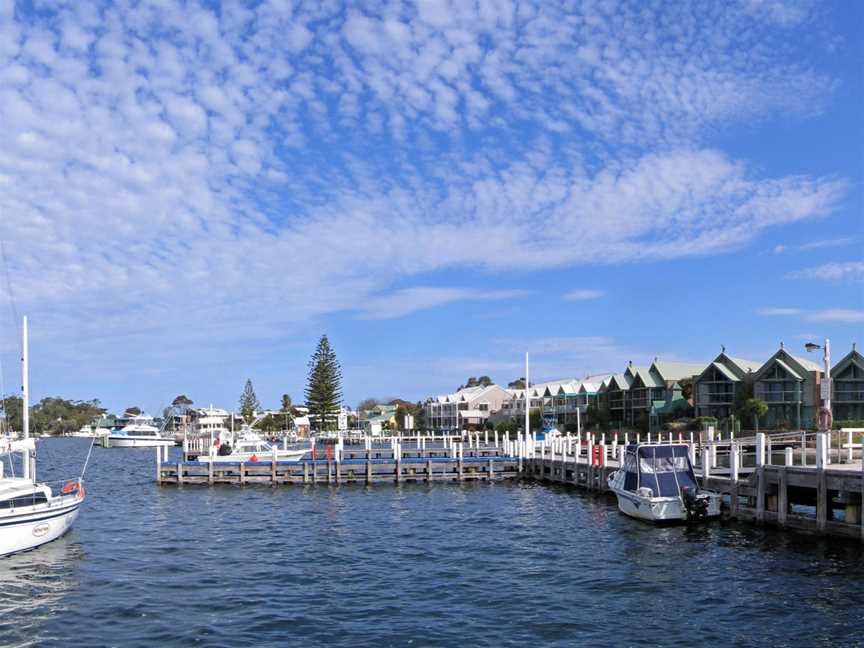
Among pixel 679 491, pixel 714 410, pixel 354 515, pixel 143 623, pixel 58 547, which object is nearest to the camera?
pixel 143 623

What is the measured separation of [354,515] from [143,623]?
19.5 meters

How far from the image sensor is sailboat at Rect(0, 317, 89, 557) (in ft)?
87.9

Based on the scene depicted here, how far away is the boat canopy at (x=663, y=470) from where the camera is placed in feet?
108

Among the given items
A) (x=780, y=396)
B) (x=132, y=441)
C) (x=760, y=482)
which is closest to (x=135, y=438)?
(x=132, y=441)

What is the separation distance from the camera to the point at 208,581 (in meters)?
23.2

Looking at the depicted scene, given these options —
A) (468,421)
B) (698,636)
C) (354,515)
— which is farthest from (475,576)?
(468,421)

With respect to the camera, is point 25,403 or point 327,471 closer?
point 25,403

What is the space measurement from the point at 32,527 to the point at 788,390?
76.7m

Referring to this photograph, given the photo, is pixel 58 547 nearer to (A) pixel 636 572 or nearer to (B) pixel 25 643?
(B) pixel 25 643

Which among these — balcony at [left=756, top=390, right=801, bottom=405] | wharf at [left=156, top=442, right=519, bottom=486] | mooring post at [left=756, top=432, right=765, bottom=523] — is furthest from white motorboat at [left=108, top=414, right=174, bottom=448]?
mooring post at [left=756, top=432, right=765, bottom=523]

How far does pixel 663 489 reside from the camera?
32.8 metres

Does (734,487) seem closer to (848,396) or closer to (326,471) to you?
(326,471)

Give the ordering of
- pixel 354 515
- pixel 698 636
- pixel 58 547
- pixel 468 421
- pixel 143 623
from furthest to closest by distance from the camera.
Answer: pixel 468 421 → pixel 354 515 → pixel 58 547 → pixel 143 623 → pixel 698 636

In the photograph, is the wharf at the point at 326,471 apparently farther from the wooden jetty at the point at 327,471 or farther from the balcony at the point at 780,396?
the balcony at the point at 780,396
